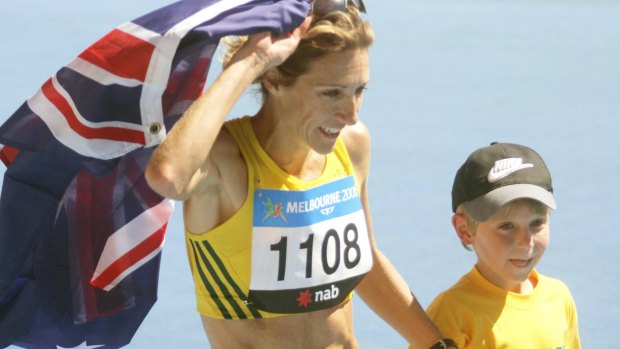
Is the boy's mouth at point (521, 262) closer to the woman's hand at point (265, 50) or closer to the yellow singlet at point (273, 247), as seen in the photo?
the yellow singlet at point (273, 247)

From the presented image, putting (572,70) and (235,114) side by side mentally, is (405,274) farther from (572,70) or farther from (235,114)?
(572,70)

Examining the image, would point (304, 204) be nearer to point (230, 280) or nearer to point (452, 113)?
point (230, 280)

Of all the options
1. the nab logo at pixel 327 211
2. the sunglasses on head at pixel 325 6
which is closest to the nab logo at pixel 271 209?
the nab logo at pixel 327 211

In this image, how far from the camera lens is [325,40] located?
9.08 ft

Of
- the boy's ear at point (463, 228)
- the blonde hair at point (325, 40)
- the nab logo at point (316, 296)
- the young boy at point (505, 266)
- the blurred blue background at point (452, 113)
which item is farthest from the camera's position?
the blurred blue background at point (452, 113)

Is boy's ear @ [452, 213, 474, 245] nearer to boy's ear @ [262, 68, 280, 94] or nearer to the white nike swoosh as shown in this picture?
the white nike swoosh

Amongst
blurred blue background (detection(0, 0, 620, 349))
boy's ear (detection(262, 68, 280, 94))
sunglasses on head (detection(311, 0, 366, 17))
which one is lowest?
boy's ear (detection(262, 68, 280, 94))

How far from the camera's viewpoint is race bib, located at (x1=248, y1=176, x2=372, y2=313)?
284 centimetres

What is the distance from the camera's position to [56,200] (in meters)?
2.90

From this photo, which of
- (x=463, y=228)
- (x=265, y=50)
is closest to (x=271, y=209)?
(x=265, y=50)

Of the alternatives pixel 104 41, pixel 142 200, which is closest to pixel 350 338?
pixel 142 200

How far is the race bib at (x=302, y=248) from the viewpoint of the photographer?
2.84 m

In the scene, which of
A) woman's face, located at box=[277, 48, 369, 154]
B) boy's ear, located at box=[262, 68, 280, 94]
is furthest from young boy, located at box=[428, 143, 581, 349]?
boy's ear, located at box=[262, 68, 280, 94]

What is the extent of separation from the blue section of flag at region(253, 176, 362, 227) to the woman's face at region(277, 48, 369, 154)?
0.12m
